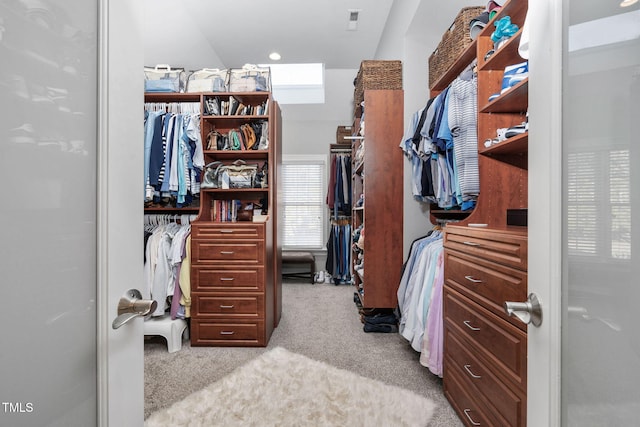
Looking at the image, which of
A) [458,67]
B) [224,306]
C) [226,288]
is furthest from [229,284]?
[458,67]

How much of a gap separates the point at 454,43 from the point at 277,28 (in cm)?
213

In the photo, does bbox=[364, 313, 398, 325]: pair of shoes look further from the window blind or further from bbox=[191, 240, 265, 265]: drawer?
the window blind

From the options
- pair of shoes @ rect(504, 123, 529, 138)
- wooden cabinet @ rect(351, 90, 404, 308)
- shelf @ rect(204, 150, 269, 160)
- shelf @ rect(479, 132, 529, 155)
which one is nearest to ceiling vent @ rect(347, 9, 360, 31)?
wooden cabinet @ rect(351, 90, 404, 308)

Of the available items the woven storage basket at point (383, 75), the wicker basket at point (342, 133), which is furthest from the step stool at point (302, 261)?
the woven storage basket at point (383, 75)

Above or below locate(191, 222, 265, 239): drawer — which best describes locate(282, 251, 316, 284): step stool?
below

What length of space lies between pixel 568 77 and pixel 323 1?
3.01 metres

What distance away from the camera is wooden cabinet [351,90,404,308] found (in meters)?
2.63

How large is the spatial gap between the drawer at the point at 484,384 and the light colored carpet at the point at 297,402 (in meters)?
0.30

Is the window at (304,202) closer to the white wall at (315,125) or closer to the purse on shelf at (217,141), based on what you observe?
the white wall at (315,125)

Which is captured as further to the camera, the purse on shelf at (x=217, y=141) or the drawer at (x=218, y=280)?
the purse on shelf at (x=217, y=141)

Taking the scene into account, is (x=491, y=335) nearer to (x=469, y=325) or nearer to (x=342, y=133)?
(x=469, y=325)

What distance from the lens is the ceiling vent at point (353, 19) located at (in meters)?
3.08

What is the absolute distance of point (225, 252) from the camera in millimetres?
2443

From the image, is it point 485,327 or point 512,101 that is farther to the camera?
point 512,101
